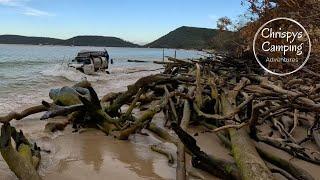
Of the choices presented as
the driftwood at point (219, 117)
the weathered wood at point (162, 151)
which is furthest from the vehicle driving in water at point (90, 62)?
the weathered wood at point (162, 151)

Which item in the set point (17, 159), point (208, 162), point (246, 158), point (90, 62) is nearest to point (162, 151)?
point (208, 162)

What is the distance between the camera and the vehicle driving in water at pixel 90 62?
29.0 metres

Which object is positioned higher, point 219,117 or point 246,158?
point 219,117

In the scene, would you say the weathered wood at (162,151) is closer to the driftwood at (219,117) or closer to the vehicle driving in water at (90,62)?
the driftwood at (219,117)

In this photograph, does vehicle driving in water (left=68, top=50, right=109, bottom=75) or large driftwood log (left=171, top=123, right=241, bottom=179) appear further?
vehicle driving in water (left=68, top=50, right=109, bottom=75)

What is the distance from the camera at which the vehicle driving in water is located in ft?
95.1

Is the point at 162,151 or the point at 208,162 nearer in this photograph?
the point at 208,162

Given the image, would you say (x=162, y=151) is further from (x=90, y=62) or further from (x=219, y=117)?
(x=90, y=62)

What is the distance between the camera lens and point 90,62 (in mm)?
31500

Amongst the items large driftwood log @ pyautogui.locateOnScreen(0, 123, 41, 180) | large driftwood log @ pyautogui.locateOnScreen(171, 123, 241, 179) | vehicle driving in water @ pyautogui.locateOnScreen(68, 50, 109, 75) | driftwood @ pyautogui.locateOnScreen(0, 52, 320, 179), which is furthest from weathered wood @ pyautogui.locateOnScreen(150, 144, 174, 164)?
vehicle driving in water @ pyautogui.locateOnScreen(68, 50, 109, 75)

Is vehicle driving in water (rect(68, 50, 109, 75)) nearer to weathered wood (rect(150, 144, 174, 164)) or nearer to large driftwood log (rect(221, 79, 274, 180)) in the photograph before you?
weathered wood (rect(150, 144, 174, 164))

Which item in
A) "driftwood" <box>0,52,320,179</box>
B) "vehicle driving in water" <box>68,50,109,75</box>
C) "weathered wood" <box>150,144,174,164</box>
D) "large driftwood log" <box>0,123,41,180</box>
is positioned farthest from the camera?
"vehicle driving in water" <box>68,50,109,75</box>

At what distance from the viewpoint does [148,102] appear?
10.2 m

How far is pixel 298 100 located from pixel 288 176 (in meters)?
0.84
